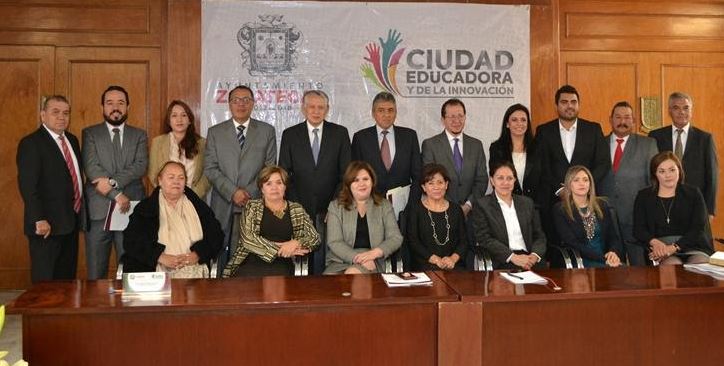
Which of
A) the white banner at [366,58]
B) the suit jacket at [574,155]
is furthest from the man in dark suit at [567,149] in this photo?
the white banner at [366,58]

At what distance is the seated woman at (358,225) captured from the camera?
3781 millimetres

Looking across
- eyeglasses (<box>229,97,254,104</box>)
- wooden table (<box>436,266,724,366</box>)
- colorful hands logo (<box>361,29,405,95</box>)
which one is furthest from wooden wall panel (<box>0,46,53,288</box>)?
wooden table (<box>436,266,724,366</box>)

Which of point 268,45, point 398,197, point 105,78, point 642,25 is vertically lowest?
point 398,197

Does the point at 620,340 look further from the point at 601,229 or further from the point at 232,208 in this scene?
the point at 232,208

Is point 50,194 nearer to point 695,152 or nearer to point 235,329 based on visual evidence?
point 235,329

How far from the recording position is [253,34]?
18.2ft

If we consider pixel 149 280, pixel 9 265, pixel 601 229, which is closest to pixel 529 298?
pixel 149 280

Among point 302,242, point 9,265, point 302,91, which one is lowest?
point 9,265

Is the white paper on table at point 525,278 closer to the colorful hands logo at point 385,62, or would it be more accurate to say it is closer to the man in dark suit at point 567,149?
the man in dark suit at point 567,149

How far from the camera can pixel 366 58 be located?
5664mm

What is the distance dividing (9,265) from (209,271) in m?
2.88

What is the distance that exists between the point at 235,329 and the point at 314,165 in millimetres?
2208

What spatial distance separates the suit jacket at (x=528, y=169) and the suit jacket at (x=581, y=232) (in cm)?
45

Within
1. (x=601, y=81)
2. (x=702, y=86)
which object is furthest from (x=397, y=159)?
(x=702, y=86)
